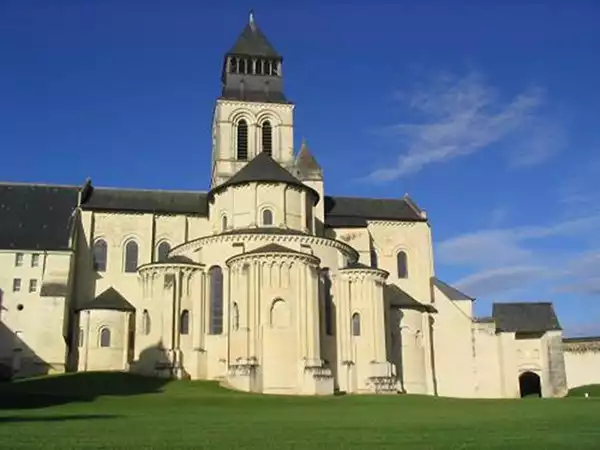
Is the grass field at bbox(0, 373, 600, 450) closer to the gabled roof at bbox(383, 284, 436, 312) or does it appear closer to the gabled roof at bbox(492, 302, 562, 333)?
the gabled roof at bbox(383, 284, 436, 312)

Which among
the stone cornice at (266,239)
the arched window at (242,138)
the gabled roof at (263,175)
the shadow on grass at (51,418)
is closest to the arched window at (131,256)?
the stone cornice at (266,239)

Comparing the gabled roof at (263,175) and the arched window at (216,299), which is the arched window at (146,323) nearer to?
the arched window at (216,299)

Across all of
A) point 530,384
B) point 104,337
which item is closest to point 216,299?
point 104,337

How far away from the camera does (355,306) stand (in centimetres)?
5166

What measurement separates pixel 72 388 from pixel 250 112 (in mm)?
37452

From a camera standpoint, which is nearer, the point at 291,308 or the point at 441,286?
Result: the point at 291,308

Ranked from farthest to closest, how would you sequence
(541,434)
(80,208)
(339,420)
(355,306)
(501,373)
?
(501,373)
(80,208)
(355,306)
(339,420)
(541,434)

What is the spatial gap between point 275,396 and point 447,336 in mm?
26252

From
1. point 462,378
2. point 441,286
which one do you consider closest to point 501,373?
point 462,378

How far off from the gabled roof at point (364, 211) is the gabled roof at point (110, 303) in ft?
67.0

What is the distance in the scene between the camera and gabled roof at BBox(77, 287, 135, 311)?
5353 centimetres

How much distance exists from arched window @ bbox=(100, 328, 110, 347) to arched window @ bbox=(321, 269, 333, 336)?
17.4 meters

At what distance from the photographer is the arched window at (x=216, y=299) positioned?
167 ft

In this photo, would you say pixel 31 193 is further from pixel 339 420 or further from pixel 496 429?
pixel 496 429
